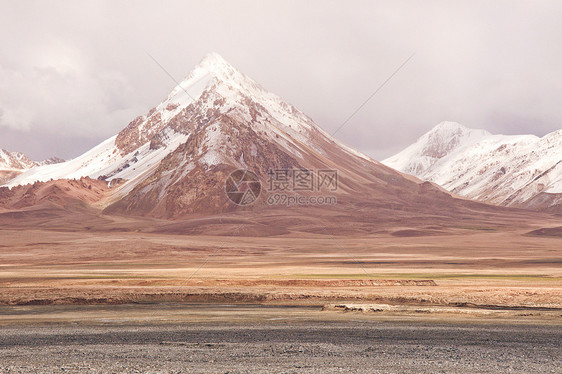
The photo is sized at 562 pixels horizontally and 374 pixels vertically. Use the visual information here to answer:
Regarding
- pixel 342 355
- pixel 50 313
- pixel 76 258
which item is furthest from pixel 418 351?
pixel 76 258

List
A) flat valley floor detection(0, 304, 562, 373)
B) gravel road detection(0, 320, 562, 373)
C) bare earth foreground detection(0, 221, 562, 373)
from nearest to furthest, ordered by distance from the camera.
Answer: gravel road detection(0, 320, 562, 373), flat valley floor detection(0, 304, 562, 373), bare earth foreground detection(0, 221, 562, 373)

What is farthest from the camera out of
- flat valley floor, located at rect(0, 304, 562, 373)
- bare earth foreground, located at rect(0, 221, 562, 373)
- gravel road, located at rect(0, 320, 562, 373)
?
bare earth foreground, located at rect(0, 221, 562, 373)

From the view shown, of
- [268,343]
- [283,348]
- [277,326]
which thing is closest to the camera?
[283,348]

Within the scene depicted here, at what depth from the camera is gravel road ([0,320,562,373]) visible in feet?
68.8

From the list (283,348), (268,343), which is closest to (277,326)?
(268,343)

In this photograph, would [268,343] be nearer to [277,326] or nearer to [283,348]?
[283,348]

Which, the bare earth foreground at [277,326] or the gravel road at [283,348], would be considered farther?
the bare earth foreground at [277,326]

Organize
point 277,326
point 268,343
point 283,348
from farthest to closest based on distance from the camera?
point 277,326, point 268,343, point 283,348

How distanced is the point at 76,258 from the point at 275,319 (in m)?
88.0

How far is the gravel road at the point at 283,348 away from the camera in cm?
2098

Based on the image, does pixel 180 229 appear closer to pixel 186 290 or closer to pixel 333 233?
pixel 333 233

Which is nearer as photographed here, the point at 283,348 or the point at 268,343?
the point at 283,348

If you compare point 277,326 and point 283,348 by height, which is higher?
A: point 277,326

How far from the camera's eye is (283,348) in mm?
24562
